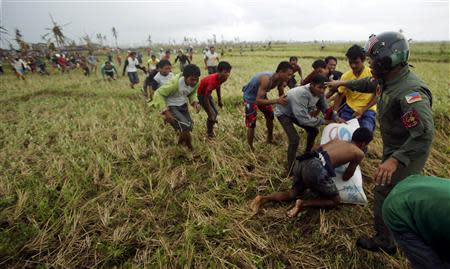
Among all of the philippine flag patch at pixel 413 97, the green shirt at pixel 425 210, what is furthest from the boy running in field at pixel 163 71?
the green shirt at pixel 425 210

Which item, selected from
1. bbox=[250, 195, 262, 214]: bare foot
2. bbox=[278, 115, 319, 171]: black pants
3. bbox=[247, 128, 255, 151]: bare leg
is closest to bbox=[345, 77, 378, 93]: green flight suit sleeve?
bbox=[278, 115, 319, 171]: black pants

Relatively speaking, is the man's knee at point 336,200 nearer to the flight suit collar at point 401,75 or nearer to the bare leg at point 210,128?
the flight suit collar at point 401,75

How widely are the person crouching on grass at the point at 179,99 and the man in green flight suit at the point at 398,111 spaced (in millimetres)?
2622

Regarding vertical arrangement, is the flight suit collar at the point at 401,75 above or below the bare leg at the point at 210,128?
above

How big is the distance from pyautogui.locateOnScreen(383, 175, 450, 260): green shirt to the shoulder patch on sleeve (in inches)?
22.1

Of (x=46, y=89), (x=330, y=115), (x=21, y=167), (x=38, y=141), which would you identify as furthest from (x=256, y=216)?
(x=46, y=89)

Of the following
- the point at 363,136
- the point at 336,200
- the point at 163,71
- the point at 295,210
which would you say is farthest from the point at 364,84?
the point at 163,71

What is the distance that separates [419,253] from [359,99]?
275 centimetres

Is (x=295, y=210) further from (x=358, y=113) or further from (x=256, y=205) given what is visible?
(x=358, y=113)

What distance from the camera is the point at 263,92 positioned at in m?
3.70

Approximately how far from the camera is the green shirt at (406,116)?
1.84 m

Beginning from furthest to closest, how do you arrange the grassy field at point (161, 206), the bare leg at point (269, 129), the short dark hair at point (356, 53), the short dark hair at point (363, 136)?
the bare leg at point (269, 129) → the short dark hair at point (356, 53) → the short dark hair at point (363, 136) → the grassy field at point (161, 206)

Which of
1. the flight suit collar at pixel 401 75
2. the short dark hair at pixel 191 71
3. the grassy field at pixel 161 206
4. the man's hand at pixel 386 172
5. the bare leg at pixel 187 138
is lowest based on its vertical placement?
the grassy field at pixel 161 206

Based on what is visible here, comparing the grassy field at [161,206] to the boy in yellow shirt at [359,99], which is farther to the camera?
the boy in yellow shirt at [359,99]
